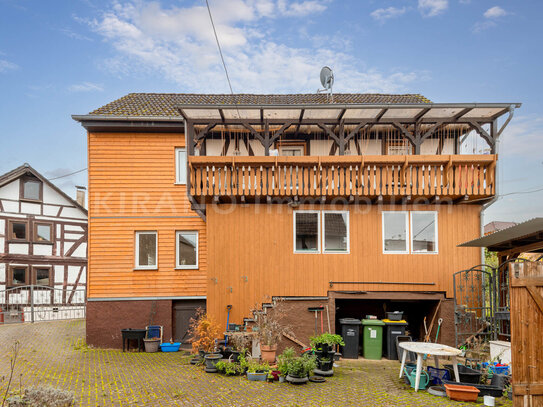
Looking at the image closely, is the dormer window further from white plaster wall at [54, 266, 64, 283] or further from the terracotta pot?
the terracotta pot

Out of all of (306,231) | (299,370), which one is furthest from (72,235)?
(299,370)

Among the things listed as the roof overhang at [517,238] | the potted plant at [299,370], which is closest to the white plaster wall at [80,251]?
the potted plant at [299,370]

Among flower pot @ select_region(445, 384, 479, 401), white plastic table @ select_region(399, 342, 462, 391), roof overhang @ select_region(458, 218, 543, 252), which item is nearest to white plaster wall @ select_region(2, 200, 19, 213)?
roof overhang @ select_region(458, 218, 543, 252)

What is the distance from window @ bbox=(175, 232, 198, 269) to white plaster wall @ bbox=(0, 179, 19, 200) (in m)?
14.7

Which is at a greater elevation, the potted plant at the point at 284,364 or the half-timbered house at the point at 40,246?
the half-timbered house at the point at 40,246

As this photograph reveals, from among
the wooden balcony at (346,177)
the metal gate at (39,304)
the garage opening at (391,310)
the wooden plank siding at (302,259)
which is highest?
the wooden balcony at (346,177)

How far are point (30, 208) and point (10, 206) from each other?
3.48 ft

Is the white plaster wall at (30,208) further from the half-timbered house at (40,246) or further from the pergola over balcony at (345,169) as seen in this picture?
the pergola over balcony at (345,169)

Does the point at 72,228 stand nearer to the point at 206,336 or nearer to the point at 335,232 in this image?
the point at 206,336

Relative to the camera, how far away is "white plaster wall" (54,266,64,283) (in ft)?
90.4

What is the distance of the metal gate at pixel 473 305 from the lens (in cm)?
1249

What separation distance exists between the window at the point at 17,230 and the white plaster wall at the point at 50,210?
140 centimetres

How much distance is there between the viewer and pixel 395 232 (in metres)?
13.9

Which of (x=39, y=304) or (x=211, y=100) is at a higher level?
(x=211, y=100)
